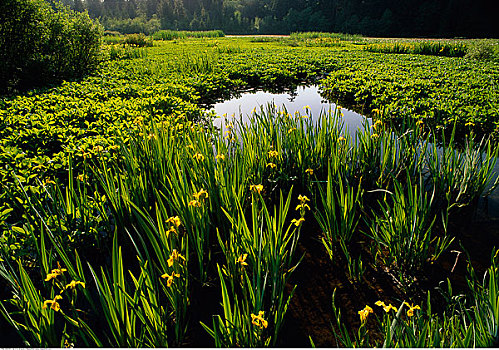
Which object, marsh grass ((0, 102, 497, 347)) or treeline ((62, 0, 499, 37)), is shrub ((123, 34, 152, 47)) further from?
treeline ((62, 0, 499, 37))

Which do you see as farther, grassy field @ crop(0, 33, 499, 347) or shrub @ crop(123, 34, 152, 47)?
A: shrub @ crop(123, 34, 152, 47)

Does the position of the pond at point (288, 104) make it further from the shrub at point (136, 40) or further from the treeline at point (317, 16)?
the treeline at point (317, 16)

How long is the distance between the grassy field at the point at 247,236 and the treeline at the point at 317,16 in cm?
4040

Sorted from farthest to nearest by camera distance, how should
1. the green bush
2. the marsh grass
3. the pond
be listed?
the green bush
the pond
the marsh grass

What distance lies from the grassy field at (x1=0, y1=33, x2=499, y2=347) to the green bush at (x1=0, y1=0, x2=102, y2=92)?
3.57 m

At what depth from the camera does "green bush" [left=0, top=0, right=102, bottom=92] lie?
23.6ft

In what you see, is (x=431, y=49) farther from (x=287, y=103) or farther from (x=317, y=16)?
(x=317, y=16)

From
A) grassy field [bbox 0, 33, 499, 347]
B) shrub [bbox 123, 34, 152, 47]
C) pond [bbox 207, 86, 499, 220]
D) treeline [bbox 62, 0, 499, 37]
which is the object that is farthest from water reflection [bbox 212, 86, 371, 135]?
treeline [bbox 62, 0, 499, 37]

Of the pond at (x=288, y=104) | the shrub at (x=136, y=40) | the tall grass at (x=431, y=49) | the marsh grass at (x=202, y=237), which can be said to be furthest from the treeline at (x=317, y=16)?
the marsh grass at (x=202, y=237)

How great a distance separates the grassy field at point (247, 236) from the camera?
1.42 meters

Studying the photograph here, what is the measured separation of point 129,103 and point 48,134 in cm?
177

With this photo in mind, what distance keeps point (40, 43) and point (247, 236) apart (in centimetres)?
928

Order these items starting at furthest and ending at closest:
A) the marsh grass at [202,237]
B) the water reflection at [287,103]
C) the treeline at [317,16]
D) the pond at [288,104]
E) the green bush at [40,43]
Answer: the treeline at [317,16] → the green bush at [40,43] → the water reflection at [287,103] → the pond at [288,104] → the marsh grass at [202,237]

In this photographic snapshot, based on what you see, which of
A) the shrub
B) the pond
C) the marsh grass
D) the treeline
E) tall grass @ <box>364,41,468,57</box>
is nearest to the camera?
the marsh grass
